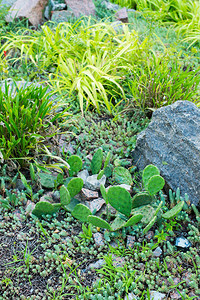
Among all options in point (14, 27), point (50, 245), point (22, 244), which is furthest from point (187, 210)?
point (14, 27)

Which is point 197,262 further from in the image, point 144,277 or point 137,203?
point 137,203

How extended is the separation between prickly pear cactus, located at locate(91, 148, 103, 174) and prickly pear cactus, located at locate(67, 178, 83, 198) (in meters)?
0.32

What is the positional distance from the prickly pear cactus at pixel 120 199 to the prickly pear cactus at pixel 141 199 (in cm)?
12

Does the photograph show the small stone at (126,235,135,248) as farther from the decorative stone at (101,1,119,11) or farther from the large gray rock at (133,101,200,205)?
the decorative stone at (101,1,119,11)

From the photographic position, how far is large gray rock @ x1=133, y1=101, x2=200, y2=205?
93.6 inches

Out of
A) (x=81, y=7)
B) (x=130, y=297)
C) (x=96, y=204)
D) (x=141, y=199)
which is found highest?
(x=81, y=7)

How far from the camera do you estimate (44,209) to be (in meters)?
2.28

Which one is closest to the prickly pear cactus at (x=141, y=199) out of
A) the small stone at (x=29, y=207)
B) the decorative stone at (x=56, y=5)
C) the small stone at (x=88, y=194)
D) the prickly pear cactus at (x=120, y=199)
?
the prickly pear cactus at (x=120, y=199)

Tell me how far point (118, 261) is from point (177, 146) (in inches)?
41.3

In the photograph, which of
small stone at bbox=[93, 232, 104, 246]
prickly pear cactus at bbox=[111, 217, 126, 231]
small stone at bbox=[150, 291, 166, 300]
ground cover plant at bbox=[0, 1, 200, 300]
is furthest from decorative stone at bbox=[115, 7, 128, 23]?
small stone at bbox=[150, 291, 166, 300]

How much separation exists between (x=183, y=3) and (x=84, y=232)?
5.22 meters

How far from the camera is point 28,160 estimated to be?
8.57 feet

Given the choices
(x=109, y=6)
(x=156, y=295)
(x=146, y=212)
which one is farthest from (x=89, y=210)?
(x=109, y=6)

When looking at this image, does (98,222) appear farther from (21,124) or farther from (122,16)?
(122,16)
